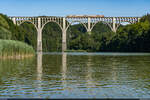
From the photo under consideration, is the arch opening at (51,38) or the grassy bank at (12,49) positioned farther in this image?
the arch opening at (51,38)

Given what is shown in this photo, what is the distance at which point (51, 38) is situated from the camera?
522 feet

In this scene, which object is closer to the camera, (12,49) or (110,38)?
(12,49)

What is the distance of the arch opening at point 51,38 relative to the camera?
145 m

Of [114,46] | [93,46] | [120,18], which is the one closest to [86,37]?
[93,46]

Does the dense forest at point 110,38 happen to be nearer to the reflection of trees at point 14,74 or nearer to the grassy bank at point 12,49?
the grassy bank at point 12,49

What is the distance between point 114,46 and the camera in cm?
8994

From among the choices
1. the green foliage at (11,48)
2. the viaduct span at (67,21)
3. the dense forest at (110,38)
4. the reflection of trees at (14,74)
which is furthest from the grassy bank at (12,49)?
the viaduct span at (67,21)

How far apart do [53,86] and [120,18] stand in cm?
9755

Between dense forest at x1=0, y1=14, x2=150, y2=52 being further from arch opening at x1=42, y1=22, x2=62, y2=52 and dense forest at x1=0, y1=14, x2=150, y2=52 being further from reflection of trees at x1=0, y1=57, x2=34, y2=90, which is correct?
reflection of trees at x1=0, y1=57, x2=34, y2=90

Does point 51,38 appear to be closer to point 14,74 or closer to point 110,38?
point 110,38

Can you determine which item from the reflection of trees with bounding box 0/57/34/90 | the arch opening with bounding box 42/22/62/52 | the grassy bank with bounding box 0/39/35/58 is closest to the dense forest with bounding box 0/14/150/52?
the arch opening with bounding box 42/22/62/52

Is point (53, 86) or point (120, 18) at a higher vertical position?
point (120, 18)

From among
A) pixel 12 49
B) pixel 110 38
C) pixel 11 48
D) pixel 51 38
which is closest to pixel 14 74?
pixel 11 48

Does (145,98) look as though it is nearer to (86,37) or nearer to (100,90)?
(100,90)
